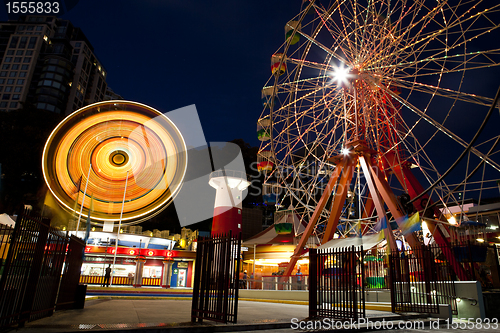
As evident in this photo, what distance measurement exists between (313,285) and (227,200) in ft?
95.2

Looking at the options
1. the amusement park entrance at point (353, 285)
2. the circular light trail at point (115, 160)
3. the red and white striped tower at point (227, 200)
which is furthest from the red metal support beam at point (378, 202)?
the red and white striped tower at point (227, 200)

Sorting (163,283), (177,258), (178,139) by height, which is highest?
(178,139)

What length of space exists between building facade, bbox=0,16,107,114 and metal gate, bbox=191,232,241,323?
3023 inches

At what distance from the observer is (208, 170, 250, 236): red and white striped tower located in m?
36.5

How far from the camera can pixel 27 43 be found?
7956 centimetres

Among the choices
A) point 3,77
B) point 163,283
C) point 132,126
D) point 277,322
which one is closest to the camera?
point 277,322

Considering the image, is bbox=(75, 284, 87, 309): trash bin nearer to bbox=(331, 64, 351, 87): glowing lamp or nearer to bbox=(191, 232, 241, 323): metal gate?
bbox=(191, 232, 241, 323): metal gate

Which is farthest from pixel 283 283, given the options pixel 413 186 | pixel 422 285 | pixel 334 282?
pixel 334 282

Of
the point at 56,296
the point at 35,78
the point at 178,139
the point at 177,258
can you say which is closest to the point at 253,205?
the point at 177,258

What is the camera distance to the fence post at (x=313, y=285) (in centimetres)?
864

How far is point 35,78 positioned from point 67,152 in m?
69.8

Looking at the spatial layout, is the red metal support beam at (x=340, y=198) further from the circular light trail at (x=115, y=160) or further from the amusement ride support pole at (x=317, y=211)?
the circular light trail at (x=115, y=160)

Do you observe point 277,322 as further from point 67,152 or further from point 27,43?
point 27,43

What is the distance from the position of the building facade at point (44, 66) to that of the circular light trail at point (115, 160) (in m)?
57.9
